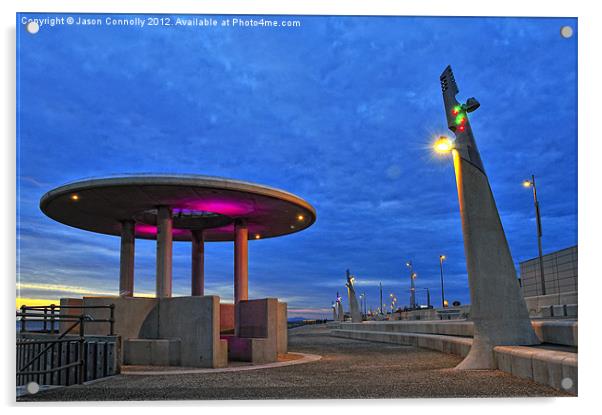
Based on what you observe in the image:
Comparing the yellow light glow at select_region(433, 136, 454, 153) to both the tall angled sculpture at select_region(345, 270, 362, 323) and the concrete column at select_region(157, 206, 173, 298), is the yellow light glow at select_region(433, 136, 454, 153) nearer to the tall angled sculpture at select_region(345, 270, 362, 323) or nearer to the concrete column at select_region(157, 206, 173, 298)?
the concrete column at select_region(157, 206, 173, 298)

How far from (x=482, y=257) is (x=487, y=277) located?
454mm

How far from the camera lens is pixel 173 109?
12797 mm

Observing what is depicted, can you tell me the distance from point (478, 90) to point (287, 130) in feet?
14.6

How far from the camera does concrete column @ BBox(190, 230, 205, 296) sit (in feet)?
92.2

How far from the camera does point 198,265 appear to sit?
92.4ft

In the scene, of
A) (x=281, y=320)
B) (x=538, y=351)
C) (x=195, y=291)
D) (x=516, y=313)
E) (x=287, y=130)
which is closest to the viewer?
(x=538, y=351)

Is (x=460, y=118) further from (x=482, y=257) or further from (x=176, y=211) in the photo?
(x=176, y=211)

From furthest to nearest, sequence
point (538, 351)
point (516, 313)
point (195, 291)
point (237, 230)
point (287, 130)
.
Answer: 1. point (195, 291)
2. point (237, 230)
3. point (287, 130)
4. point (516, 313)
5. point (538, 351)

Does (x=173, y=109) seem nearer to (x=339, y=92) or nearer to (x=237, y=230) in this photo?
(x=339, y=92)

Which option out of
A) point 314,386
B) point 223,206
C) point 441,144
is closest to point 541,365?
point 314,386

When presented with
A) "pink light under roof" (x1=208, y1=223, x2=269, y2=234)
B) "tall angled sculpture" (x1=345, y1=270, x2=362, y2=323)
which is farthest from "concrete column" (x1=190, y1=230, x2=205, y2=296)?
"tall angled sculpture" (x1=345, y1=270, x2=362, y2=323)

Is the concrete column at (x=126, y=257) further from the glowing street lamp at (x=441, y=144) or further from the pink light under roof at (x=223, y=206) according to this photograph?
the glowing street lamp at (x=441, y=144)

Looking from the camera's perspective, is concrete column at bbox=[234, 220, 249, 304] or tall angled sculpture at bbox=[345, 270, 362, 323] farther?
tall angled sculpture at bbox=[345, 270, 362, 323]

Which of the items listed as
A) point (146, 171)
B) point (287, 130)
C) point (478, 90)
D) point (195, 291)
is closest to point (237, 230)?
point (195, 291)
